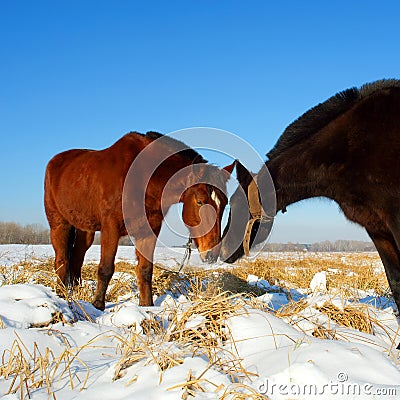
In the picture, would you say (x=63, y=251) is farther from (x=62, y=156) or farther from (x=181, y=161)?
(x=181, y=161)

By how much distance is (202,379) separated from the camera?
208 centimetres

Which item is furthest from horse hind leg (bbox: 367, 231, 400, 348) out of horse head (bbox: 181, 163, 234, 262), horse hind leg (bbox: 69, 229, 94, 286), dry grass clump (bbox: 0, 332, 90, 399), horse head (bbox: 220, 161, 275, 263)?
horse hind leg (bbox: 69, 229, 94, 286)

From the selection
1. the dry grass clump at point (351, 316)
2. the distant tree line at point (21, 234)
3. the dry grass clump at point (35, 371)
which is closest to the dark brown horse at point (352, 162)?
the dry grass clump at point (351, 316)

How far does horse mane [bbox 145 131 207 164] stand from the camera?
582 cm

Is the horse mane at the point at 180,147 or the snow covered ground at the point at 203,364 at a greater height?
the horse mane at the point at 180,147

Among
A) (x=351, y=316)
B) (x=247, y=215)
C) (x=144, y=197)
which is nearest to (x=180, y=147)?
(x=144, y=197)

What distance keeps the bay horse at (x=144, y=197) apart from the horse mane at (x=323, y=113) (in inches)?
52.3

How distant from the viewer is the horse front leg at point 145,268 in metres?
5.73

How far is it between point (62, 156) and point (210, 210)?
12.3ft

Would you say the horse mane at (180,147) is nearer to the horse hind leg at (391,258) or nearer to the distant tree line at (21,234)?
the horse hind leg at (391,258)

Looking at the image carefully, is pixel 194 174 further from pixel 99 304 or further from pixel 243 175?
pixel 99 304

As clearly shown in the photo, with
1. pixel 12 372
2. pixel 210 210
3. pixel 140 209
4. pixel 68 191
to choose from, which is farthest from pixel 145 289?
pixel 12 372

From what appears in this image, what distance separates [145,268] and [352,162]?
3.24 metres

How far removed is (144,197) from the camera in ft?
18.5
